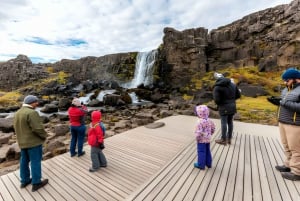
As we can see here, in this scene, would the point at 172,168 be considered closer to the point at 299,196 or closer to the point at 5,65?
the point at 299,196

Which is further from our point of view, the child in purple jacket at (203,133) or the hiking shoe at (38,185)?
the child in purple jacket at (203,133)

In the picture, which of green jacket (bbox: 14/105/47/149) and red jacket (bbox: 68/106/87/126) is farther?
red jacket (bbox: 68/106/87/126)

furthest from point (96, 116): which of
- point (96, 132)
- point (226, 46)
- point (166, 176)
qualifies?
point (226, 46)

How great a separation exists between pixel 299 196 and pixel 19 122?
5.56 m

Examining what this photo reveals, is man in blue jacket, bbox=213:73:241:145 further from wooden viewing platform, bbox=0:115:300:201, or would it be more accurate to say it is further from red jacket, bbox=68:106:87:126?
red jacket, bbox=68:106:87:126

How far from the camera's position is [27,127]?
3.82 meters

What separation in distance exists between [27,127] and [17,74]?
218 feet

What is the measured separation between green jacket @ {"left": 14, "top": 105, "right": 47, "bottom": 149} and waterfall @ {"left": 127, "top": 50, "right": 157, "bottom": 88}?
32001mm

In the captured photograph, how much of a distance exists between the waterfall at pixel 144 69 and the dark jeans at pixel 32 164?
1257 inches

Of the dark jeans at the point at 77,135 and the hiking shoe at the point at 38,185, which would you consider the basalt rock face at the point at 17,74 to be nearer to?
the dark jeans at the point at 77,135

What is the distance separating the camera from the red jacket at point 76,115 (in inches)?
209

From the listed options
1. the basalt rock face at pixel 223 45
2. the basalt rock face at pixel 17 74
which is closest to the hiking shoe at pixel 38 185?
the basalt rock face at pixel 223 45

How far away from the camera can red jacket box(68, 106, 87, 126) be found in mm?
5312

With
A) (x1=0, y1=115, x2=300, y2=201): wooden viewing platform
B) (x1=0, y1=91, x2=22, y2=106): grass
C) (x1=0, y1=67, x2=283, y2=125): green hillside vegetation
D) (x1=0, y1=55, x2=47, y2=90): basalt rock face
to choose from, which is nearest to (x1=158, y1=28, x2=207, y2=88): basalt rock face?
(x1=0, y1=67, x2=283, y2=125): green hillside vegetation
